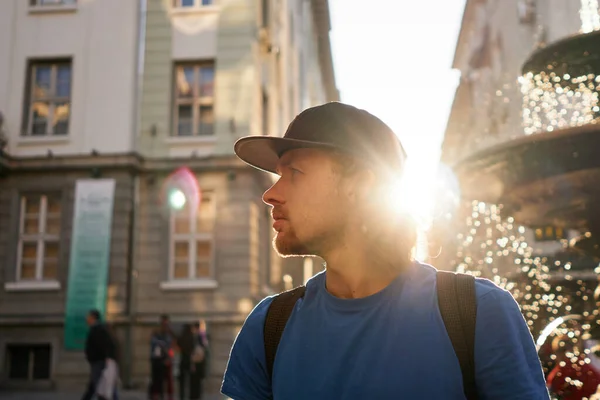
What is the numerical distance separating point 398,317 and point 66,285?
17.4 m

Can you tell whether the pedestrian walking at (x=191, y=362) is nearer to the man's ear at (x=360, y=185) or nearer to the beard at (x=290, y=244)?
the beard at (x=290, y=244)

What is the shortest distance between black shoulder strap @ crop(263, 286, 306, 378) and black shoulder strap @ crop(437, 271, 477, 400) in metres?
0.49

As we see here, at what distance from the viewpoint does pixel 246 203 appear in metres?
18.5

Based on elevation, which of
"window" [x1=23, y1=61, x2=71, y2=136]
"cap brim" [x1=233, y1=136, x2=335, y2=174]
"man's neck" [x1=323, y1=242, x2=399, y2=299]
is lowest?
"man's neck" [x1=323, y1=242, x2=399, y2=299]

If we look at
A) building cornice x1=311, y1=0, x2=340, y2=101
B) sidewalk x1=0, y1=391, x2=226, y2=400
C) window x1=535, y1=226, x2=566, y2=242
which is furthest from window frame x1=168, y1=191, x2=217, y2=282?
building cornice x1=311, y1=0, x2=340, y2=101

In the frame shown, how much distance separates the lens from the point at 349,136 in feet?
7.01

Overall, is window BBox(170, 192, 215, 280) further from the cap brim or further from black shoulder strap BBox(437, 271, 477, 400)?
black shoulder strap BBox(437, 271, 477, 400)

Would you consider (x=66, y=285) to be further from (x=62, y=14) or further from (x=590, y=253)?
(x=590, y=253)

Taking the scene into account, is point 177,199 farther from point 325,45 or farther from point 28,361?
point 325,45

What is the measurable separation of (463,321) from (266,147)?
882mm

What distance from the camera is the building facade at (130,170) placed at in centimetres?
1798

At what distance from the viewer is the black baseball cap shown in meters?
2.13

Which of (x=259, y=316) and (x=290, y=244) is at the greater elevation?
(x=290, y=244)

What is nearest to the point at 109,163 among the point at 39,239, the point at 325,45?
the point at 39,239
